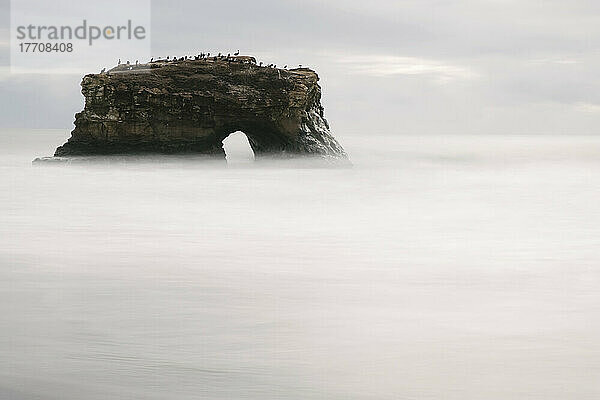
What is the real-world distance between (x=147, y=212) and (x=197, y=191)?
4287mm

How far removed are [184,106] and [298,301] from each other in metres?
19.5

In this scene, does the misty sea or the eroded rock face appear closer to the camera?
the misty sea

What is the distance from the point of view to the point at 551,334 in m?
6.27

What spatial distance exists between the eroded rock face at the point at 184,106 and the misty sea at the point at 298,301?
32.7ft

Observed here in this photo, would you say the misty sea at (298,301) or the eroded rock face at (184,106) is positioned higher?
the eroded rock face at (184,106)

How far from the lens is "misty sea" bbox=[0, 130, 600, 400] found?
5.18m

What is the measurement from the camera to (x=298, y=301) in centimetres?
741

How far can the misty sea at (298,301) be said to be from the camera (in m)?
5.18

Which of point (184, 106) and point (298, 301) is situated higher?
point (184, 106)

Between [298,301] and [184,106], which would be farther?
[184,106]

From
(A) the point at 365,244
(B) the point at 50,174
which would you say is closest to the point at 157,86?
(B) the point at 50,174

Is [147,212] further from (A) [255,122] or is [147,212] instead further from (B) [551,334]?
(A) [255,122]

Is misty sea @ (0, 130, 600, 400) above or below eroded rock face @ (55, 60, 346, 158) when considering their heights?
below

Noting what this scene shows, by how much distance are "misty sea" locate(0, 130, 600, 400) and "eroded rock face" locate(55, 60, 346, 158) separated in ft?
32.7
